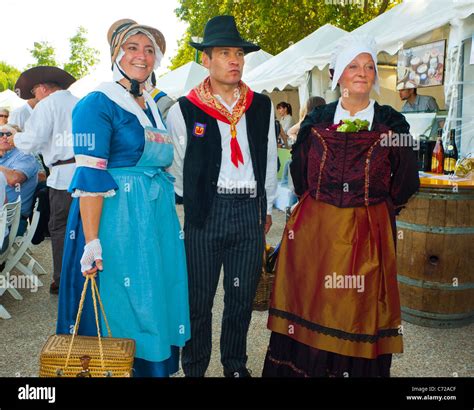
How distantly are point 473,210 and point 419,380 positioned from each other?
1299 mm

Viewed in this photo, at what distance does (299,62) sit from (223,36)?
22.1 feet

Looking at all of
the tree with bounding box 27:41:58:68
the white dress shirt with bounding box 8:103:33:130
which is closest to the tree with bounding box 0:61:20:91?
the tree with bounding box 27:41:58:68

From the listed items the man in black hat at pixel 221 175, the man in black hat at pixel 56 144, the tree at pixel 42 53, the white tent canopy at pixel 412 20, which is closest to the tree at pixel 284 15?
the white tent canopy at pixel 412 20

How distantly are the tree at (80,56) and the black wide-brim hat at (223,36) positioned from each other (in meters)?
35.5

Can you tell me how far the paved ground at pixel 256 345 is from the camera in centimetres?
318

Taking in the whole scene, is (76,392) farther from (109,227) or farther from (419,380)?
(419,380)

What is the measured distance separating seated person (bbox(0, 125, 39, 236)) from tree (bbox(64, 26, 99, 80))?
32431 millimetres

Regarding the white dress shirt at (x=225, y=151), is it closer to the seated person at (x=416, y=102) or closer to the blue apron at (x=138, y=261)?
the blue apron at (x=138, y=261)

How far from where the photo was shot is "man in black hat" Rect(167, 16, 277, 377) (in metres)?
2.51

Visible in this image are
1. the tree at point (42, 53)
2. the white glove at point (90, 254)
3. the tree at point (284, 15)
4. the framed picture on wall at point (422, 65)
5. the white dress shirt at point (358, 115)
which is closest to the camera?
the white glove at point (90, 254)

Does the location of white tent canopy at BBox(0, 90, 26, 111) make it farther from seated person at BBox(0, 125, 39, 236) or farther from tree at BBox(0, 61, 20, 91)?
tree at BBox(0, 61, 20, 91)

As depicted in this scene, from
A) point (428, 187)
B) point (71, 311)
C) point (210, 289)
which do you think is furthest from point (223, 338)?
point (428, 187)

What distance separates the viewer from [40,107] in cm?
432

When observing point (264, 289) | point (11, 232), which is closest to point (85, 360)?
point (264, 289)
